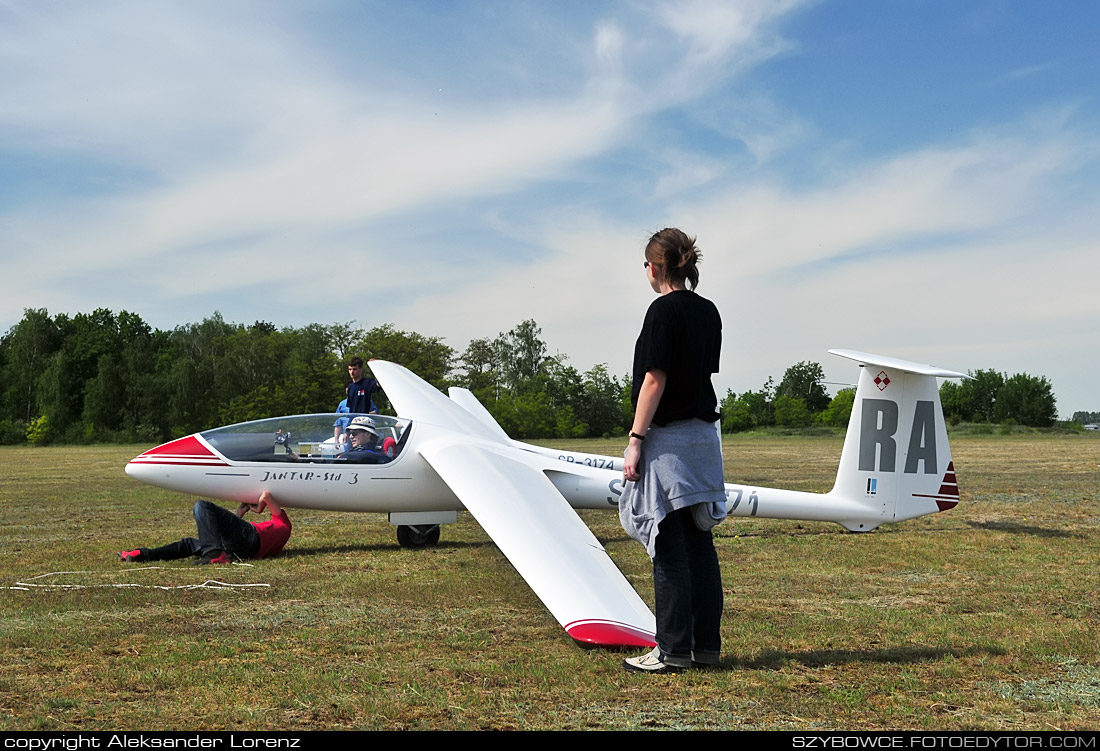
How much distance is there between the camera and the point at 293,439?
355 inches

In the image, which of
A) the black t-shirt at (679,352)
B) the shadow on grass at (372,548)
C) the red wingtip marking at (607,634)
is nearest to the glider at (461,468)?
the shadow on grass at (372,548)

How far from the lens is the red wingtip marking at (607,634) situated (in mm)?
4570

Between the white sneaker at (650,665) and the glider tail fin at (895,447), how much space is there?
5.08m

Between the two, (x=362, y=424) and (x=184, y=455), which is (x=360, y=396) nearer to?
(x=362, y=424)

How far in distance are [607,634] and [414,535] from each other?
508cm

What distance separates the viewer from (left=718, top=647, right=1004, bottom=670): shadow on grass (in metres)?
4.50

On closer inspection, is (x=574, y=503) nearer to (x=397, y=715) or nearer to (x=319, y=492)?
(x=319, y=492)

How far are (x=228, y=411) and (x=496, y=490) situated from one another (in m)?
61.5

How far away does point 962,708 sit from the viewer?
374cm

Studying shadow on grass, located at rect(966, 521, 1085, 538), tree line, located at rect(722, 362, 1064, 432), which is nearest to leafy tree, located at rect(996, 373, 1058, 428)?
tree line, located at rect(722, 362, 1064, 432)

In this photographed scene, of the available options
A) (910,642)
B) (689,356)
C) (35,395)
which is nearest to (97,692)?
(689,356)

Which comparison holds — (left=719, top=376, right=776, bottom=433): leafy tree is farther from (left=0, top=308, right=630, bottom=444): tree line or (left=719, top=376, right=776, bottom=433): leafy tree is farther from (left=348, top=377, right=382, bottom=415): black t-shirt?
(left=348, top=377, right=382, bottom=415): black t-shirt

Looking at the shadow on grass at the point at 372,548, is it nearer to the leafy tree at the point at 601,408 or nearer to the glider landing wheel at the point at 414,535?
the glider landing wheel at the point at 414,535

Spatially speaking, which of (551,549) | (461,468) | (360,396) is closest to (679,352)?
(551,549)
